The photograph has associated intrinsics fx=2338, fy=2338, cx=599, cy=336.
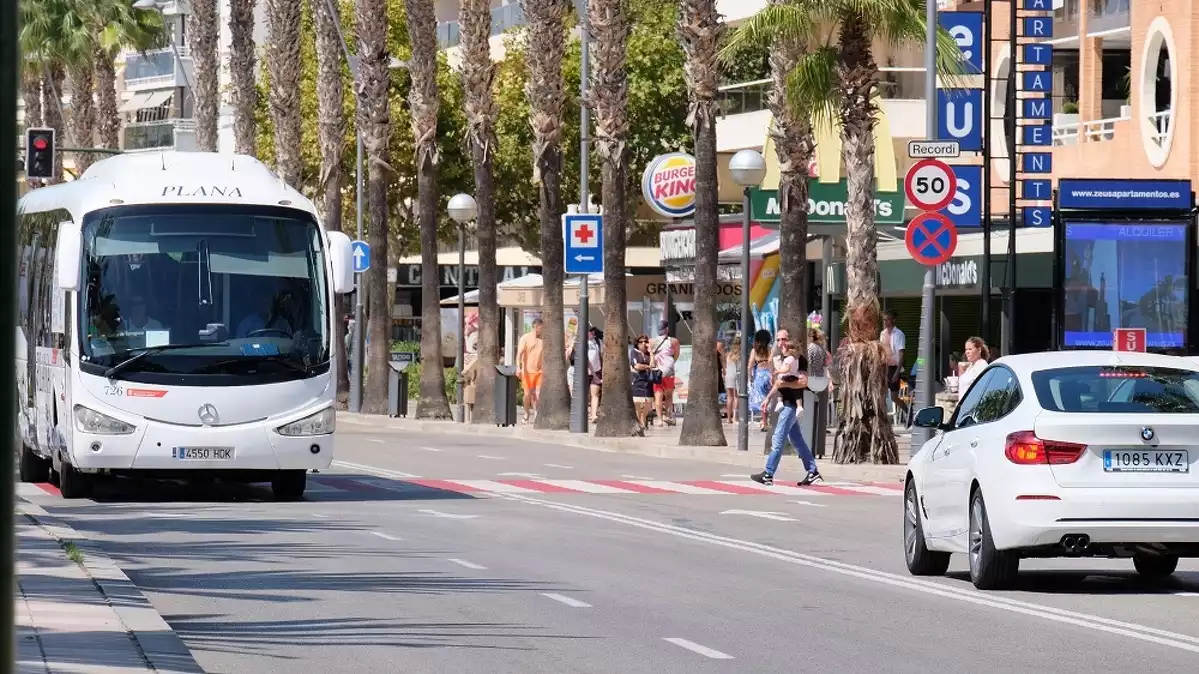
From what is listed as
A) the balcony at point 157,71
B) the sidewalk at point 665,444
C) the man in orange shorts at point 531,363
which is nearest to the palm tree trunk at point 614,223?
the sidewalk at point 665,444

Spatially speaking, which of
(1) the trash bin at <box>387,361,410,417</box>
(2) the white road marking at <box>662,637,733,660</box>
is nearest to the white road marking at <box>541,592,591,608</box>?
(2) the white road marking at <box>662,637,733,660</box>

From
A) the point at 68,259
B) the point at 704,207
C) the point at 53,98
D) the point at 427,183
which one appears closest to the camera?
the point at 68,259

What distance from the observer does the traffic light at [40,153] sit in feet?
152

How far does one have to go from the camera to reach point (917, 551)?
15.8 metres

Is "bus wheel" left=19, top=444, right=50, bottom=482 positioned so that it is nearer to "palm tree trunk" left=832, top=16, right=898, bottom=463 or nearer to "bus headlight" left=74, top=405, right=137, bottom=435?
"bus headlight" left=74, top=405, right=137, bottom=435

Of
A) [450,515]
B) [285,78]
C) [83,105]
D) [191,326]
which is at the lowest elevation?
[450,515]

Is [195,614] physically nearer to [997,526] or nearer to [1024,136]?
[997,526]

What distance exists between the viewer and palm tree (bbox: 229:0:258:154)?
5512cm

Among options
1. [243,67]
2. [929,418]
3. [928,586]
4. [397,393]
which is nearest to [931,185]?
[929,418]

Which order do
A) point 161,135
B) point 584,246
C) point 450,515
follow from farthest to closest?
point 161,135 → point 584,246 → point 450,515

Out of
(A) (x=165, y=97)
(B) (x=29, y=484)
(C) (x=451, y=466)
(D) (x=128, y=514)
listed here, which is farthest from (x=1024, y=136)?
(A) (x=165, y=97)

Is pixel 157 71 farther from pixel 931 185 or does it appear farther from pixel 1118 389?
pixel 1118 389

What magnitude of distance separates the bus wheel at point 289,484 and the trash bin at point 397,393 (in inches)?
943

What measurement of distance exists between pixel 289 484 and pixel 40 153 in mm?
Answer: 25453
